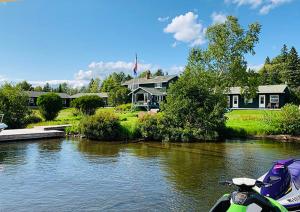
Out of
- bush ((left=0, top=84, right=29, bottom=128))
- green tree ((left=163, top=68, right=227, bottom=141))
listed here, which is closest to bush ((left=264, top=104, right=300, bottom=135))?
green tree ((left=163, top=68, right=227, bottom=141))

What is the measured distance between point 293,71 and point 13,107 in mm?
62733

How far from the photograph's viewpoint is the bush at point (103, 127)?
1240 inches

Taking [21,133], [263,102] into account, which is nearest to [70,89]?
[263,102]

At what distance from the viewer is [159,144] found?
29.4 metres

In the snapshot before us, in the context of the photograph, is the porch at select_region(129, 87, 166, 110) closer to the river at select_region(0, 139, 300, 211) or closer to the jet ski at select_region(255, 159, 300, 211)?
the river at select_region(0, 139, 300, 211)

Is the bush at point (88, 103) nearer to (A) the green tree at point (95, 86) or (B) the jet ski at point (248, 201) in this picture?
(B) the jet ski at point (248, 201)

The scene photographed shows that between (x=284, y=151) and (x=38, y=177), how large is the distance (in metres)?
16.8

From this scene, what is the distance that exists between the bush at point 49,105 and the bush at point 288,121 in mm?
24344

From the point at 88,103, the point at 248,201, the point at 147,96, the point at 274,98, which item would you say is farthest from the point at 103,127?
the point at 147,96

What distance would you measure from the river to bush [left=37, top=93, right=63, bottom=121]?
13751 millimetres

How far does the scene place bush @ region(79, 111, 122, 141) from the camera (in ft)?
103

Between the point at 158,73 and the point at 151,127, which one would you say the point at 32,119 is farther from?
the point at 158,73

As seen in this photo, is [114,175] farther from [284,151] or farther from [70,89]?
[70,89]

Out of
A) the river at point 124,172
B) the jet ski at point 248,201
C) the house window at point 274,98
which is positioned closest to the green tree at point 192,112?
the river at point 124,172
